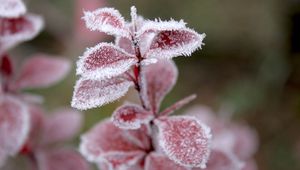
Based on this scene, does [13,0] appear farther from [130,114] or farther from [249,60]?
[249,60]

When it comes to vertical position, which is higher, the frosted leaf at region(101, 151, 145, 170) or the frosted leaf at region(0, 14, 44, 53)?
the frosted leaf at region(0, 14, 44, 53)

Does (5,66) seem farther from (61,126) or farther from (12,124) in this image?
(61,126)

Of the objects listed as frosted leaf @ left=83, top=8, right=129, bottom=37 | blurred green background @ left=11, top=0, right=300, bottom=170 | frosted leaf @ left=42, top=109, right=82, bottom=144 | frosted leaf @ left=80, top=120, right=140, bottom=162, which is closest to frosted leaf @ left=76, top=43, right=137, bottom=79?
frosted leaf @ left=83, top=8, right=129, bottom=37

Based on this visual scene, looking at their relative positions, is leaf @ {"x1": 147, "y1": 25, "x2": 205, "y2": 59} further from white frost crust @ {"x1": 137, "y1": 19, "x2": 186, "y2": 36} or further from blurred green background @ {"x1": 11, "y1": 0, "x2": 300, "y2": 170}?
blurred green background @ {"x1": 11, "y1": 0, "x2": 300, "y2": 170}

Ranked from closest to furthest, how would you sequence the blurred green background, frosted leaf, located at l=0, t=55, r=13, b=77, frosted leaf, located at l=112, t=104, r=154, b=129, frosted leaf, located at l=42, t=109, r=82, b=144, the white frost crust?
1. the white frost crust
2. frosted leaf, located at l=112, t=104, r=154, b=129
3. frosted leaf, located at l=0, t=55, r=13, b=77
4. frosted leaf, located at l=42, t=109, r=82, b=144
5. the blurred green background

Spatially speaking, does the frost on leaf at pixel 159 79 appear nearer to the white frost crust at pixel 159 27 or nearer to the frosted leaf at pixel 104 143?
the frosted leaf at pixel 104 143
